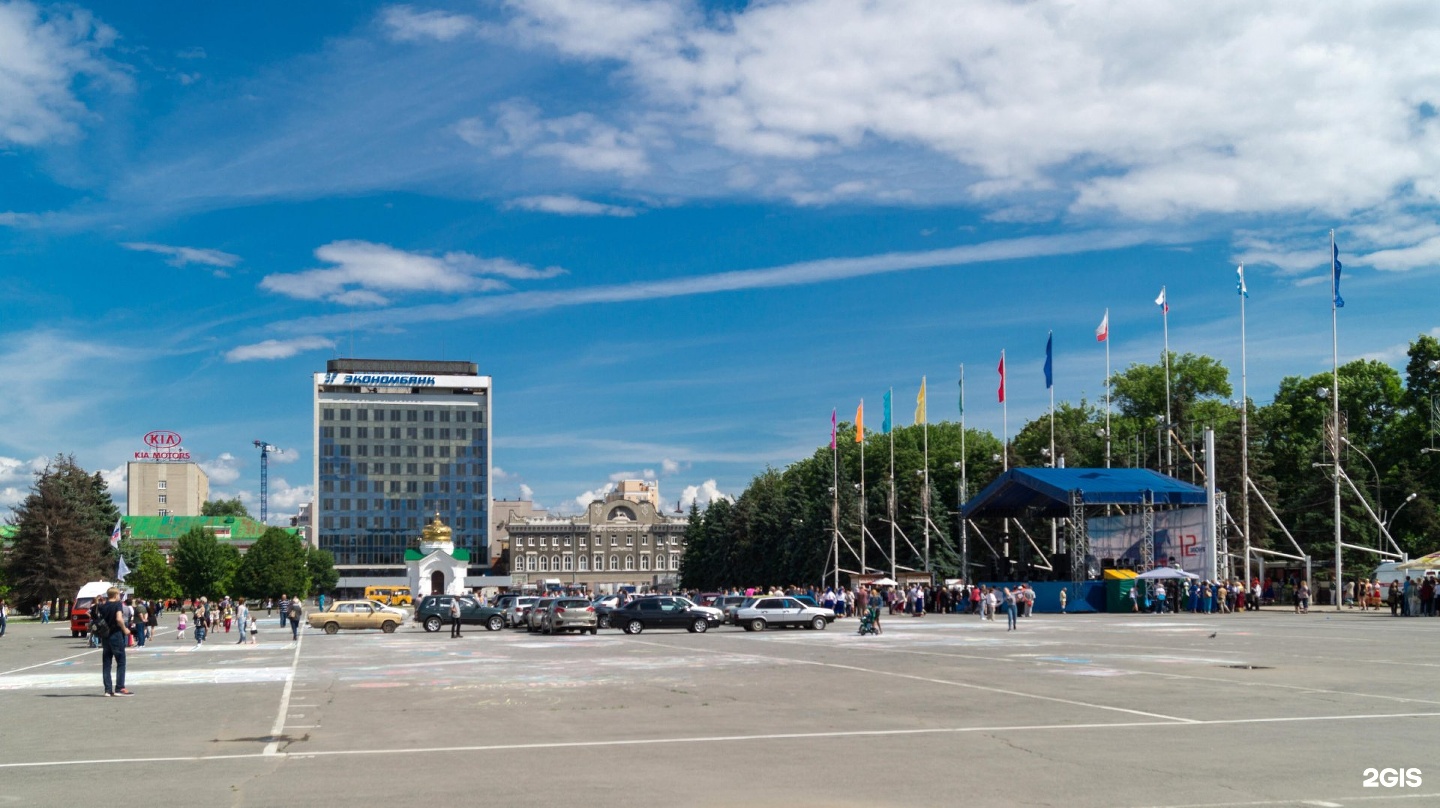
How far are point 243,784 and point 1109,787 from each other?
25.3ft

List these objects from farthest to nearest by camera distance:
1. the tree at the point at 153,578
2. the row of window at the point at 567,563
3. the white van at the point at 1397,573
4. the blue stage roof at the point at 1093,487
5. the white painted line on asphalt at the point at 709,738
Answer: the row of window at the point at 567,563 → the tree at the point at 153,578 → the blue stage roof at the point at 1093,487 → the white van at the point at 1397,573 → the white painted line on asphalt at the point at 709,738

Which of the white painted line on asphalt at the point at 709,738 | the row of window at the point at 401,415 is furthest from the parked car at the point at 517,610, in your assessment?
the row of window at the point at 401,415

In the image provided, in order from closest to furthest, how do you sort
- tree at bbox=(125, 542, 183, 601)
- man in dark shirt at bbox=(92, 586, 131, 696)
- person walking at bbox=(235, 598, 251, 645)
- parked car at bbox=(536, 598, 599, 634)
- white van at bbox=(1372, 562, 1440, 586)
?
man in dark shirt at bbox=(92, 586, 131, 696)
person walking at bbox=(235, 598, 251, 645)
parked car at bbox=(536, 598, 599, 634)
white van at bbox=(1372, 562, 1440, 586)
tree at bbox=(125, 542, 183, 601)

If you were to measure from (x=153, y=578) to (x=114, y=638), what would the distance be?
87.6 meters

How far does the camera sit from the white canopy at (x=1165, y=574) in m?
56.9

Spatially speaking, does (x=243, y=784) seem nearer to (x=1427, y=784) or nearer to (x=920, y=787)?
(x=920, y=787)

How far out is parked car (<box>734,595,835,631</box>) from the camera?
157 feet

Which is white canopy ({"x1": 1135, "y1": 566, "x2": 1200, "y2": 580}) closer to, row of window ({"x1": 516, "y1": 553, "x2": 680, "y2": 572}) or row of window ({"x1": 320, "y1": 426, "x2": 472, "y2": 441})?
row of window ({"x1": 516, "y1": 553, "x2": 680, "y2": 572})

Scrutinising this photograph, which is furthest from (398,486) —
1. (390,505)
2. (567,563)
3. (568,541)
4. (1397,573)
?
(1397,573)

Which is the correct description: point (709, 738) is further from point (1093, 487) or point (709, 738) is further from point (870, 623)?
point (1093, 487)

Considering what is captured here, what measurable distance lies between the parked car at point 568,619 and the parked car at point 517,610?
530 centimetres

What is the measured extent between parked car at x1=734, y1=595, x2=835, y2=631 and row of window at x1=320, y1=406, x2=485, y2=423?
117058mm

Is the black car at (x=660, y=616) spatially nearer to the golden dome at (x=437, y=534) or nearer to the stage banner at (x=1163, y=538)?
the stage banner at (x=1163, y=538)

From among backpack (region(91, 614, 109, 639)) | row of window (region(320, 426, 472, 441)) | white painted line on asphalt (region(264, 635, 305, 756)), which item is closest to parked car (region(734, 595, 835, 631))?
white painted line on asphalt (region(264, 635, 305, 756))
